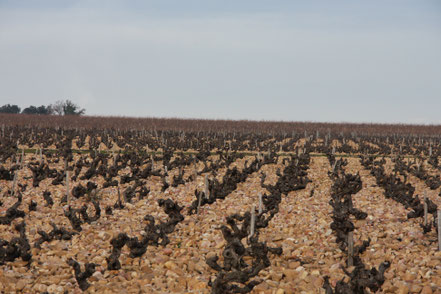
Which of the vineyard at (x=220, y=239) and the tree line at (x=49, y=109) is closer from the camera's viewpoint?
the vineyard at (x=220, y=239)

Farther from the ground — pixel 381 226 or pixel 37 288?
pixel 381 226

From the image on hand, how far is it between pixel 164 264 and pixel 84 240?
236 cm

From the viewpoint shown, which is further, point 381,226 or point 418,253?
point 381,226

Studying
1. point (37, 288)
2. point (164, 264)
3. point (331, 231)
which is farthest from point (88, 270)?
point (331, 231)

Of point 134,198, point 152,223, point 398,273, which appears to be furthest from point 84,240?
point 398,273

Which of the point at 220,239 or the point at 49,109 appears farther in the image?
the point at 49,109

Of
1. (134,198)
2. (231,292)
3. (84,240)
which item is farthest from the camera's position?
(134,198)

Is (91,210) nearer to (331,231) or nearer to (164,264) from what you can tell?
(164,264)

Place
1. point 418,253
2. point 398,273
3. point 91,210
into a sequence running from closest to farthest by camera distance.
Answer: point 398,273, point 418,253, point 91,210

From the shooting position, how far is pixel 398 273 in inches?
335

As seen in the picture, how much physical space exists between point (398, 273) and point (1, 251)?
298 inches

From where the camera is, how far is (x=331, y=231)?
1065cm

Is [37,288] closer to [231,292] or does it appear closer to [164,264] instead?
[164,264]

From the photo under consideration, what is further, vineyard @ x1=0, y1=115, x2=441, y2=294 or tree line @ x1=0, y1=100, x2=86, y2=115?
tree line @ x1=0, y1=100, x2=86, y2=115
